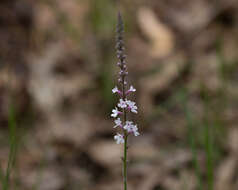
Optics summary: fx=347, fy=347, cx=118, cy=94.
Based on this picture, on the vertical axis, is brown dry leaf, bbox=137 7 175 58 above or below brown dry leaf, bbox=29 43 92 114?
above

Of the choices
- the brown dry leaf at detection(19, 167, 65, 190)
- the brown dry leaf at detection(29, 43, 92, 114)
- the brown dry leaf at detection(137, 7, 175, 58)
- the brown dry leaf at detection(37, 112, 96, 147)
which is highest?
the brown dry leaf at detection(137, 7, 175, 58)

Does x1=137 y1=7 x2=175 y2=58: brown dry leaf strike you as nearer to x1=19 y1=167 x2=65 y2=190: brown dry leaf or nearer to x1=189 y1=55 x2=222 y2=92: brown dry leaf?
x1=189 y1=55 x2=222 y2=92: brown dry leaf

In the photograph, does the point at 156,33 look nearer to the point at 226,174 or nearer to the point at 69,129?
the point at 69,129

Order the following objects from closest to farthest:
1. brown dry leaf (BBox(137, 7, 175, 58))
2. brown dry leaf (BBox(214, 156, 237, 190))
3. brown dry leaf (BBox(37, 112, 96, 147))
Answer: brown dry leaf (BBox(214, 156, 237, 190)), brown dry leaf (BBox(37, 112, 96, 147)), brown dry leaf (BBox(137, 7, 175, 58))

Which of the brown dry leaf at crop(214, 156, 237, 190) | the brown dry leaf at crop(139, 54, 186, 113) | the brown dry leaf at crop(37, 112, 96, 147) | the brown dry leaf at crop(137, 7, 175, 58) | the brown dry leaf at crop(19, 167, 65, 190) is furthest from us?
the brown dry leaf at crop(137, 7, 175, 58)

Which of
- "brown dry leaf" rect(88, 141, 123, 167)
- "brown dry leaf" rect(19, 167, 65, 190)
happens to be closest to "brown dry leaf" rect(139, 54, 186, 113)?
"brown dry leaf" rect(88, 141, 123, 167)

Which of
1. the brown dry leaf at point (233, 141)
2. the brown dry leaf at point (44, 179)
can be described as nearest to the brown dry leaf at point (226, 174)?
the brown dry leaf at point (233, 141)

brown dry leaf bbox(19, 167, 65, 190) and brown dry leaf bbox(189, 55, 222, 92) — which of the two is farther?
brown dry leaf bbox(189, 55, 222, 92)
